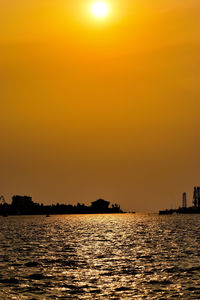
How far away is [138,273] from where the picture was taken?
56594 mm

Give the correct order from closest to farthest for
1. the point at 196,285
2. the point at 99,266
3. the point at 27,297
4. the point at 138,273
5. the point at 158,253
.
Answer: the point at 27,297 → the point at 196,285 → the point at 138,273 → the point at 99,266 → the point at 158,253

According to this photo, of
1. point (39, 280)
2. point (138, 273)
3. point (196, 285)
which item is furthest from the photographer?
point (138, 273)

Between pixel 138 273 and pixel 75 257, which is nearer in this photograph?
pixel 138 273

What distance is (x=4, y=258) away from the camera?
73.2m

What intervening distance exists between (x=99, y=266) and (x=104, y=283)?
14.3 meters

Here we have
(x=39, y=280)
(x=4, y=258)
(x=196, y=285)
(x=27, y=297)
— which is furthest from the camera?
(x=4, y=258)

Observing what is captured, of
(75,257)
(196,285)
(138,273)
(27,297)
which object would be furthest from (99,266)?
(27,297)

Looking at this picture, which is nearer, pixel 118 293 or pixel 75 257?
pixel 118 293

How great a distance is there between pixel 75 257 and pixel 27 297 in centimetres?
3425

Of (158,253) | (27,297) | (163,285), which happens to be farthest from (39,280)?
(158,253)

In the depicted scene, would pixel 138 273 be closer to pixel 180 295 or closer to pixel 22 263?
pixel 180 295

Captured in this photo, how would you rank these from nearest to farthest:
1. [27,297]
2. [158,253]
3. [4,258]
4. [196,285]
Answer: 1. [27,297]
2. [196,285]
3. [4,258]
4. [158,253]

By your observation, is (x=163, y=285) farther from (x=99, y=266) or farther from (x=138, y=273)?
(x=99, y=266)

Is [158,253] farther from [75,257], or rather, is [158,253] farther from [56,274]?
[56,274]
